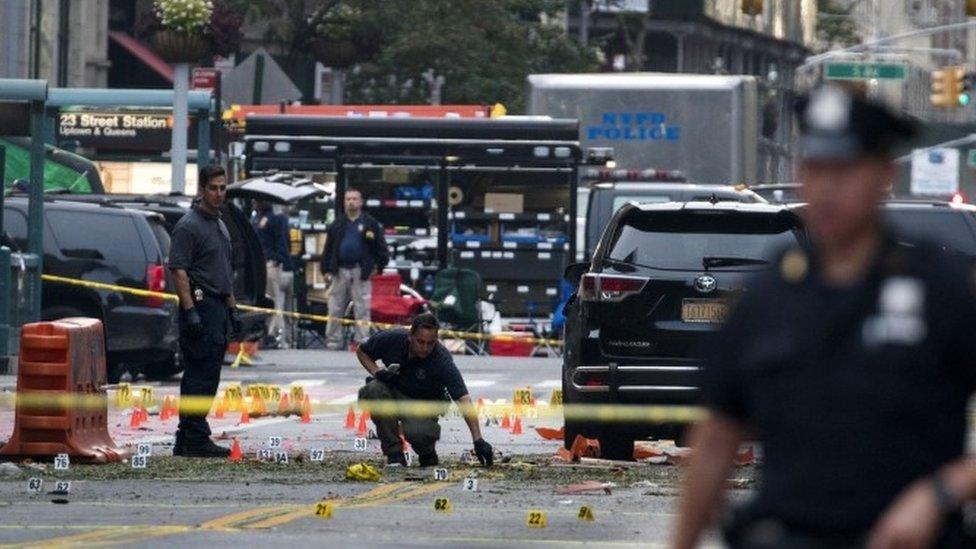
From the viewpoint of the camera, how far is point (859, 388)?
14.2 feet

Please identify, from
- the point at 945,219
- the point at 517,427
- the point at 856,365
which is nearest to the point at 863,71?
the point at 945,219

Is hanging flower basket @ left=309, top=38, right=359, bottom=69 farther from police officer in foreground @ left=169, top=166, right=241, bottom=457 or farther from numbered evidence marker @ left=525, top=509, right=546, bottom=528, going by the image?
numbered evidence marker @ left=525, top=509, right=546, bottom=528

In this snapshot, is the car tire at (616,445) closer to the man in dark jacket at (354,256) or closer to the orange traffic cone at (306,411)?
the orange traffic cone at (306,411)

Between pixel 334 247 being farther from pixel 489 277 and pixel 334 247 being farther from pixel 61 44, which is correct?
pixel 61 44

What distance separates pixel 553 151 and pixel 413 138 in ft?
7.08

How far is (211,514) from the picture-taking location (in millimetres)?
11602

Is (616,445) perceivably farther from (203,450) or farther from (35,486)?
(35,486)

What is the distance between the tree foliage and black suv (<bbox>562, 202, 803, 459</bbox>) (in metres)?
32.9

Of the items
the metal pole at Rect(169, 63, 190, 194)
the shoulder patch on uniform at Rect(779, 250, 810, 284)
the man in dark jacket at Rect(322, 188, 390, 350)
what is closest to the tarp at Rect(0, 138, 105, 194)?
the metal pole at Rect(169, 63, 190, 194)

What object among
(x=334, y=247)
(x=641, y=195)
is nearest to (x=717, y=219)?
(x=641, y=195)

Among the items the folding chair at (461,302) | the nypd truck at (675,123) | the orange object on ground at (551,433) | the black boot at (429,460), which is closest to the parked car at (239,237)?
the folding chair at (461,302)

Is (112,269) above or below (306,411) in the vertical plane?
above

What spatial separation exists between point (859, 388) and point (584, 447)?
11162 millimetres

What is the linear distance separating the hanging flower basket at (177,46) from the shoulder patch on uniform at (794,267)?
25.3 meters
